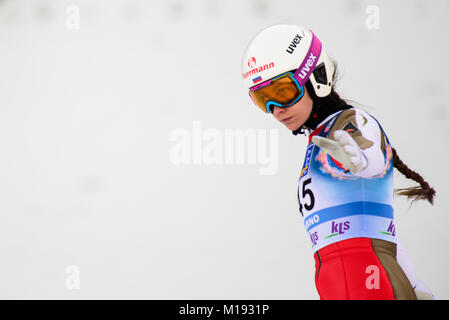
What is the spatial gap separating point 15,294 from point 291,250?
7.74 ft

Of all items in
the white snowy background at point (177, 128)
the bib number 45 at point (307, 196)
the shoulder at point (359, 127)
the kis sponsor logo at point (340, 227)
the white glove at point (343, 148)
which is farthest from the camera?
the white snowy background at point (177, 128)

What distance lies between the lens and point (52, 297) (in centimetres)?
448

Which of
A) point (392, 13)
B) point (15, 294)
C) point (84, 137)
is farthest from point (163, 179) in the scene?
point (392, 13)

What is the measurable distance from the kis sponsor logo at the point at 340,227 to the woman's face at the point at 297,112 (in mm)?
495

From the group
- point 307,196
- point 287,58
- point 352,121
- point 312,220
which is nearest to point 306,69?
point 287,58

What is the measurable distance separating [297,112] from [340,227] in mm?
550

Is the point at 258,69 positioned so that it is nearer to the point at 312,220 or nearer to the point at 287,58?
the point at 287,58

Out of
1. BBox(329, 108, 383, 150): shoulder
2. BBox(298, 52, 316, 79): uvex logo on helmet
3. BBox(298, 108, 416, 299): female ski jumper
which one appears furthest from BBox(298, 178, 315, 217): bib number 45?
BBox(298, 52, 316, 79): uvex logo on helmet

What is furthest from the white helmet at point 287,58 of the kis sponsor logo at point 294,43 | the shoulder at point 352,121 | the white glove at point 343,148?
the white glove at point 343,148

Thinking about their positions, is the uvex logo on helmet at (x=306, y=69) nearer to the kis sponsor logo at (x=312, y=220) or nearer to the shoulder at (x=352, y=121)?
the shoulder at (x=352, y=121)

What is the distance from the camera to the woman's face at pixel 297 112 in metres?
2.42
